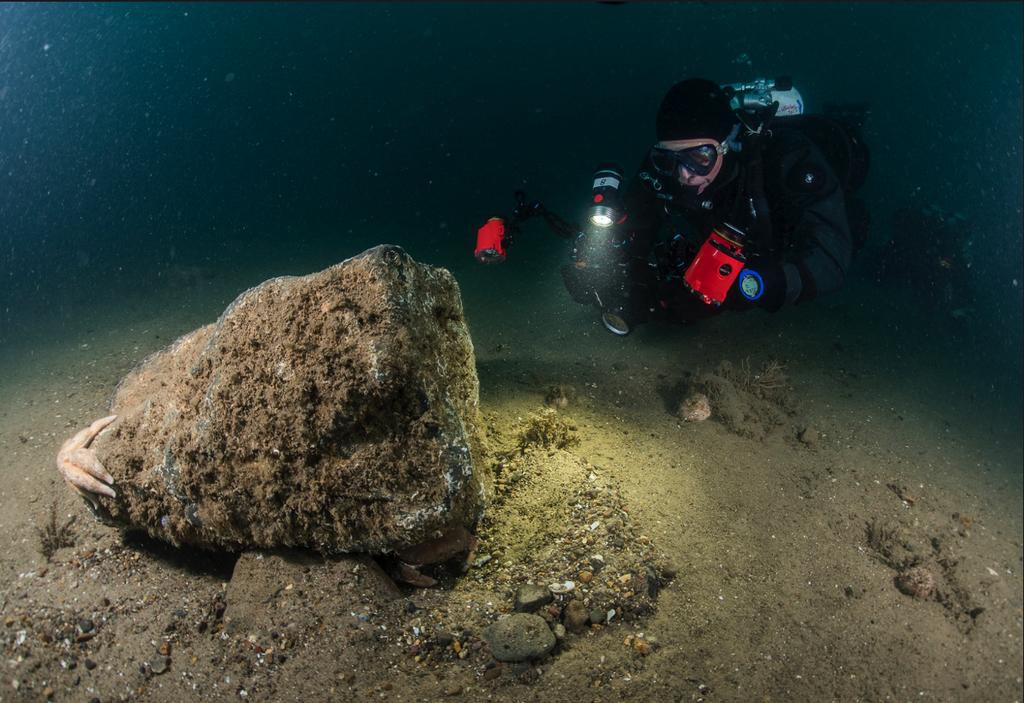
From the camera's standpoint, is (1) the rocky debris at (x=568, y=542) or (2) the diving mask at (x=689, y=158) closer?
(1) the rocky debris at (x=568, y=542)

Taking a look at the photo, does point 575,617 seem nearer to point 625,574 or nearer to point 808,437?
point 625,574

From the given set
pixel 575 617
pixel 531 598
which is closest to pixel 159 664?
pixel 531 598

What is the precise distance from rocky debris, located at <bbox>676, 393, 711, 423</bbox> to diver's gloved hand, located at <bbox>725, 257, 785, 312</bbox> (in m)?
→ 1.20

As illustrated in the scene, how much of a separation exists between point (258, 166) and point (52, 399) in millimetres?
33637

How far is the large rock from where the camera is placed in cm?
258

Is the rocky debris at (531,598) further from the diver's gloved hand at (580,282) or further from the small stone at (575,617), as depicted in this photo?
the diver's gloved hand at (580,282)

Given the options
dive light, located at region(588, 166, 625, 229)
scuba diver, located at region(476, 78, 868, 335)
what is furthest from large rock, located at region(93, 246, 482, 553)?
dive light, located at region(588, 166, 625, 229)

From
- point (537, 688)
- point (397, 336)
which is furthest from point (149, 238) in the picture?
point (537, 688)

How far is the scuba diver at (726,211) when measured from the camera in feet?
17.5

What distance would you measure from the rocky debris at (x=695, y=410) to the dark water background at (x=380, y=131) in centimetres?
455

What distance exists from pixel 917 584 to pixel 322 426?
4.71m

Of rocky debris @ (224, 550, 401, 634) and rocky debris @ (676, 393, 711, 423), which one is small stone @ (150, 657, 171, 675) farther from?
rocky debris @ (676, 393, 711, 423)

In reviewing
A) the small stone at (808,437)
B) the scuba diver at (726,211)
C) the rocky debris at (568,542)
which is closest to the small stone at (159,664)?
the rocky debris at (568,542)

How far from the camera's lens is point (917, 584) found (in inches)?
160
